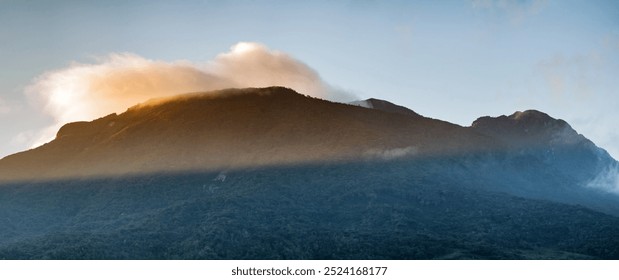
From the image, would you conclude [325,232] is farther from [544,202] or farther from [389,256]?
[544,202]

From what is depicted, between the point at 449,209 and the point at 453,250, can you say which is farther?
the point at 449,209

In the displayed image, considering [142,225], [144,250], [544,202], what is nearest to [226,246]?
[144,250]

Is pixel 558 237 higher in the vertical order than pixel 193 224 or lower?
lower

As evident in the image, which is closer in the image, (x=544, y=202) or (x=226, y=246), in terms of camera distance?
(x=226, y=246)

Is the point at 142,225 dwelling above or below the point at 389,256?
above

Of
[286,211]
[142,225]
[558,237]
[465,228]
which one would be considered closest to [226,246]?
[142,225]

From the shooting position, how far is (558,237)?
16825 cm

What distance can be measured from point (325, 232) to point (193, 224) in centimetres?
3381

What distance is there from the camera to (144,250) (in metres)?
144

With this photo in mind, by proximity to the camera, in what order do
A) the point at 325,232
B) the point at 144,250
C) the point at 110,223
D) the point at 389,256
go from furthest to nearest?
1. the point at 110,223
2. the point at 325,232
3. the point at 144,250
4. the point at 389,256

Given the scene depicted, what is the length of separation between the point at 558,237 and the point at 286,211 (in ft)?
233

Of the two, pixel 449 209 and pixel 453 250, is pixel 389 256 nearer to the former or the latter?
pixel 453 250
